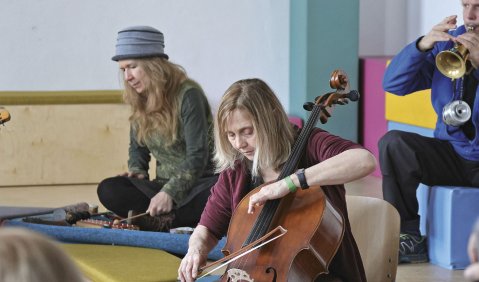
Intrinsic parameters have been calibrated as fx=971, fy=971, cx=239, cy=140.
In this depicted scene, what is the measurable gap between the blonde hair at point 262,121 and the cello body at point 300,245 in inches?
6.9

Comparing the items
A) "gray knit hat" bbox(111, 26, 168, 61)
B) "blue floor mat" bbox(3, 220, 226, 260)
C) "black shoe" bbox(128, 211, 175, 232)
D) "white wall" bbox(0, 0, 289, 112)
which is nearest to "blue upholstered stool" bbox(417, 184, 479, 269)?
"blue floor mat" bbox(3, 220, 226, 260)

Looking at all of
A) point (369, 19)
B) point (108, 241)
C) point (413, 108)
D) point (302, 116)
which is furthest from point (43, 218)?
point (369, 19)

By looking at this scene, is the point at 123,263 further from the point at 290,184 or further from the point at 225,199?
the point at 290,184

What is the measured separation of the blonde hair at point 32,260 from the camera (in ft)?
3.55

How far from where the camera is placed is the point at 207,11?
23.3ft

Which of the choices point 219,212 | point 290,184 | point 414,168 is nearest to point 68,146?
point 414,168

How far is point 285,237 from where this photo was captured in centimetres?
249

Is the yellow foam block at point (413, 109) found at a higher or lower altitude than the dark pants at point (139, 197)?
higher

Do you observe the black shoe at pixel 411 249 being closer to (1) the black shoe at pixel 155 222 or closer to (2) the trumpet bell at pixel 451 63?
(2) the trumpet bell at pixel 451 63

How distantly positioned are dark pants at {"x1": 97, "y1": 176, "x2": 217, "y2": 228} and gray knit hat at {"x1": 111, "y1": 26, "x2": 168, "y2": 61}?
0.57 metres

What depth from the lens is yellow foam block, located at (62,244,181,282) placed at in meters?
3.28

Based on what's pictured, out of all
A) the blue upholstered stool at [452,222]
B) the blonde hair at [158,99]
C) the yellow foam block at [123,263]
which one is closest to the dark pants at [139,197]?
the blonde hair at [158,99]

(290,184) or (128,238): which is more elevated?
(290,184)

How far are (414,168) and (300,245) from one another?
175cm
